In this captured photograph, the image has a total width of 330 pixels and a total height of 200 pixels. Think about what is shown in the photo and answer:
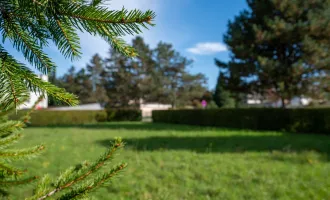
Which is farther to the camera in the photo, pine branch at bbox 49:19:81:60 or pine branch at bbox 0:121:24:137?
pine branch at bbox 0:121:24:137

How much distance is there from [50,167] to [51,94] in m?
5.67

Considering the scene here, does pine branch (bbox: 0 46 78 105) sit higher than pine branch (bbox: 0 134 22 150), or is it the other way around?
pine branch (bbox: 0 46 78 105)

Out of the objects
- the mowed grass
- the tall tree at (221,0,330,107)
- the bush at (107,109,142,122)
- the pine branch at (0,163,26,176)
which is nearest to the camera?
the pine branch at (0,163,26,176)

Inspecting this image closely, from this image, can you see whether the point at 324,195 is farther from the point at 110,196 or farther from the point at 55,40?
the point at 55,40

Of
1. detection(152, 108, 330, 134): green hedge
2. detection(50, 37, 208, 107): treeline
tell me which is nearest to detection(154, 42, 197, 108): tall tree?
detection(50, 37, 208, 107): treeline

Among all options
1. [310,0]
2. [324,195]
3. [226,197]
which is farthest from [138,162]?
[310,0]

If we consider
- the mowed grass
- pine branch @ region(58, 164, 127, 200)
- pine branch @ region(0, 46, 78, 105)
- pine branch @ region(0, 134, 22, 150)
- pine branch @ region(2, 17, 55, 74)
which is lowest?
the mowed grass

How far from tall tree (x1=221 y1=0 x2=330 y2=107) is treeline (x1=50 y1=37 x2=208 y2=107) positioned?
2550 cm

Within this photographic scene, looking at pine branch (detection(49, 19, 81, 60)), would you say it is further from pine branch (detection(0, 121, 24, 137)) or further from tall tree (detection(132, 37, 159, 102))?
tall tree (detection(132, 37, 159, 102))

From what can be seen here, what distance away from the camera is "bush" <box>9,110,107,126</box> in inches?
914

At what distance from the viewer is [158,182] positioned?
4.45 meters

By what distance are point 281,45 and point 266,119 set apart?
5764 mm

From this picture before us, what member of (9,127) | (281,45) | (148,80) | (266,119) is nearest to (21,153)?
(9,127)

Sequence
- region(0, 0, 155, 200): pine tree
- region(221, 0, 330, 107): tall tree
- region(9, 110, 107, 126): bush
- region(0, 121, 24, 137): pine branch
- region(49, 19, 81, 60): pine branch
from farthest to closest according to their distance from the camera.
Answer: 1. region(9, 110, 107, 126): bush
2. region(221, 0, 330, 107): tall tree
3. region(0, 121, 24, 137): pine branch
4. region(49, 19, 81, 60): pine branch
5. region(0, 0, 155, 200): pine tree
